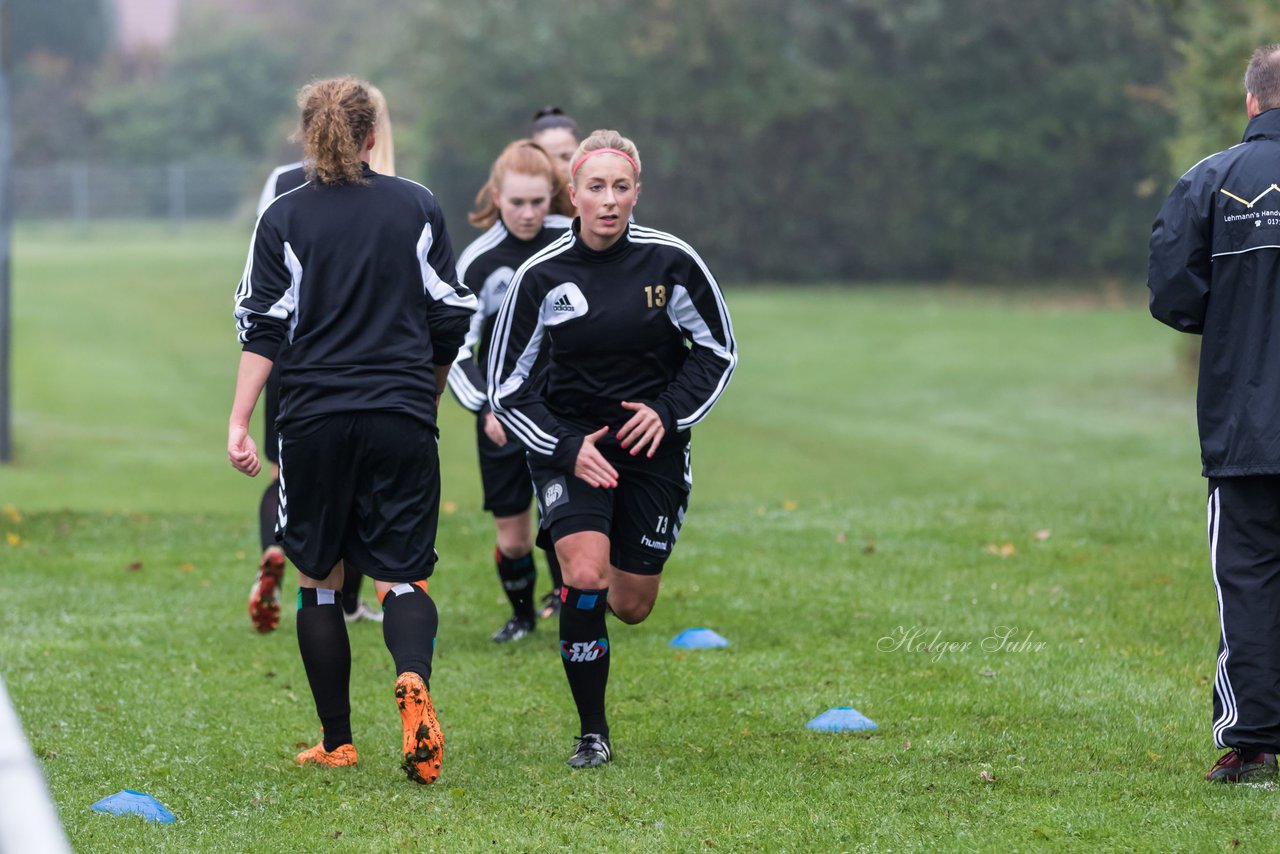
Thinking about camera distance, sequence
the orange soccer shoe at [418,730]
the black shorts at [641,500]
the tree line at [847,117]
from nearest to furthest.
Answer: the orange soccer shoe at [418,730] < the black shorts at [641,500] < the tree line at [847,117]

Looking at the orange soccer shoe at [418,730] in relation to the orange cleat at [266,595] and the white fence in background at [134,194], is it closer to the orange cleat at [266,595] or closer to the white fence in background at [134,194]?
the orange cleat at [266,595]

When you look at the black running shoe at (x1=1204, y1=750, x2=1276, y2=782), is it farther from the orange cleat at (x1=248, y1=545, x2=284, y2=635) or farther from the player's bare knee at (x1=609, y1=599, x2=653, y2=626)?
the orange cleat at (x1=248, y1=545, x2=284, y2=635)

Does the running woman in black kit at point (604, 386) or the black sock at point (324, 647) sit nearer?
the black sock at point (324, 647)

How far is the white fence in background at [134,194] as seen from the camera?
50031 mm

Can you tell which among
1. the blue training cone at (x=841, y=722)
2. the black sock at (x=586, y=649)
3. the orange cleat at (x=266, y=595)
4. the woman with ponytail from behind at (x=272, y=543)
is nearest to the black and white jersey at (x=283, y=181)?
the woman with ponytail from behind at (x=272, y=543)

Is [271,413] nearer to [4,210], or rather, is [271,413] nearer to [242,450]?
[242,450]

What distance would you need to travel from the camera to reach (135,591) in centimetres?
925

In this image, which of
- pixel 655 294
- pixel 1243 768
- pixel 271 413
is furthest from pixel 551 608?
pixel 1243 768

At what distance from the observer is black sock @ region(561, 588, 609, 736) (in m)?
5.61

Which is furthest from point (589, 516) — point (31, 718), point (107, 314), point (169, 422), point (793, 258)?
point (793, 258)

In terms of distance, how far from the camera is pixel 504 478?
25.4 ft

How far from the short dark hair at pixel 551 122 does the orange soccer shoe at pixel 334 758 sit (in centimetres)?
368

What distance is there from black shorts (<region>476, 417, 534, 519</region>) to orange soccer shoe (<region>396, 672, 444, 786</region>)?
268 centimetres

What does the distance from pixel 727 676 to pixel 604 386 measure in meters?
1.70
